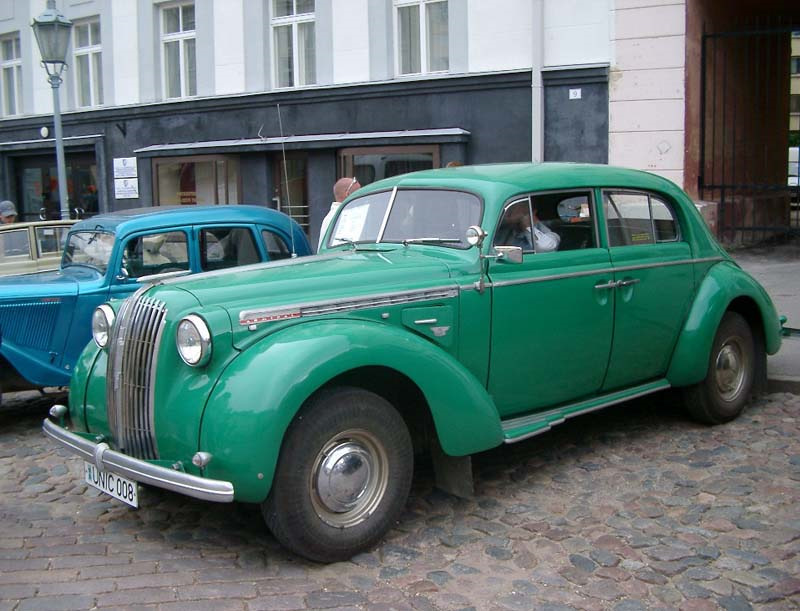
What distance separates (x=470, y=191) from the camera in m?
4.97

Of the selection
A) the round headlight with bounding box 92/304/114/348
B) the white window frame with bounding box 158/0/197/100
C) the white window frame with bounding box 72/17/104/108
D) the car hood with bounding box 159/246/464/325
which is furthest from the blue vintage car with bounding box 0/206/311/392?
the white window frame with bounding box 72/17/104/108

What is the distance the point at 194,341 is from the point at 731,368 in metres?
3.86

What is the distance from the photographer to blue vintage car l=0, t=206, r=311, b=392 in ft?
20.4

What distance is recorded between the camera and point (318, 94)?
48.5 ft

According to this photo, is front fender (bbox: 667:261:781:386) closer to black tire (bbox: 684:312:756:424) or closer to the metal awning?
black tire (bbox: 684:312:756:424)

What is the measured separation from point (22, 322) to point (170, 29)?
12.1 m

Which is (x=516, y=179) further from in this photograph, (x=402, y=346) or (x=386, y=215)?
(x=402, y=346)

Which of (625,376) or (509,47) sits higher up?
(509,47)

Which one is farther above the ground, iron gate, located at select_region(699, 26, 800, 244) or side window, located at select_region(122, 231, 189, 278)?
iron gate, located at select_region(699, 26, 800, 244)

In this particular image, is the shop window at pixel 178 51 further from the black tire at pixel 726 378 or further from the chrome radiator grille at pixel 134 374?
the chrome radiator grille at pixel 134 374

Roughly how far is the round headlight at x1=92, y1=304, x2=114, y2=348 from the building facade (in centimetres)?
588

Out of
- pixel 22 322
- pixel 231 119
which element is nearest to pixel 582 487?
pixel 22 322

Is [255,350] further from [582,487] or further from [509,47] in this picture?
[509,47]

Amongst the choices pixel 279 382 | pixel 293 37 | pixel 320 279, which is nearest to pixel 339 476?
pixel 279 382
